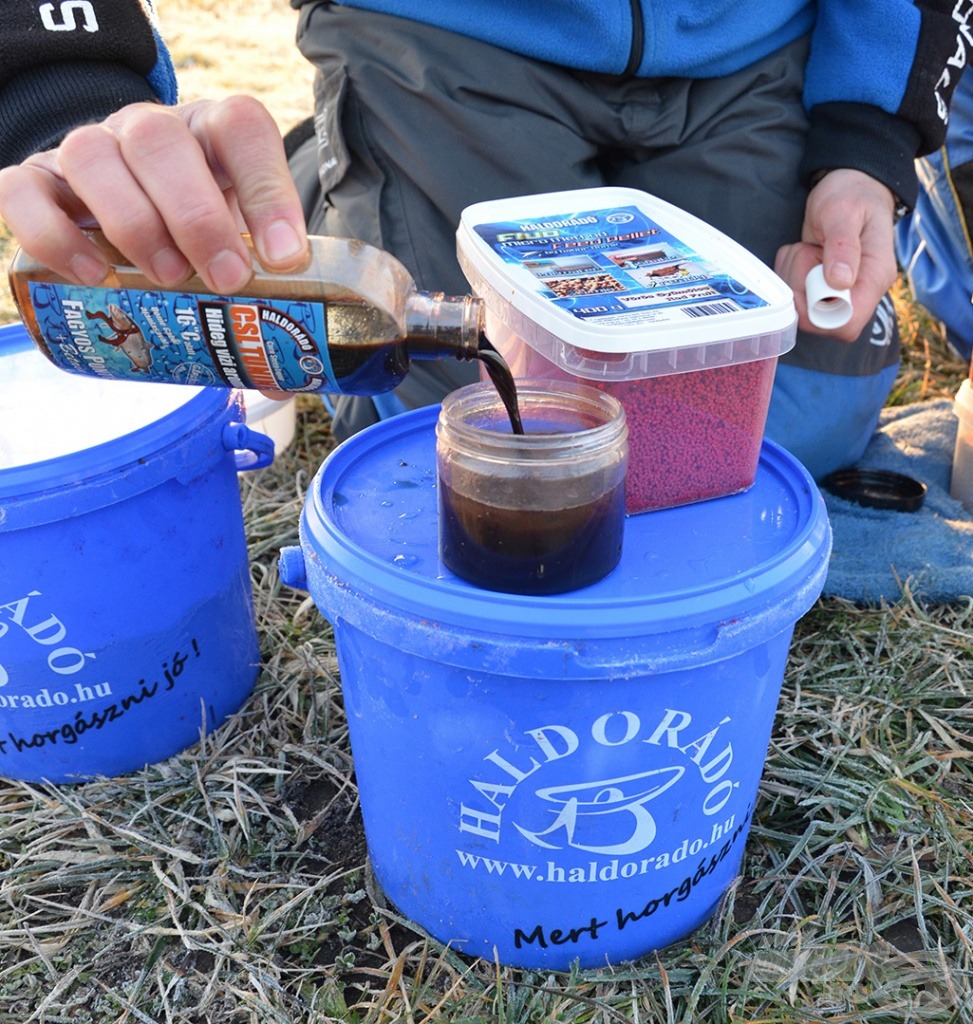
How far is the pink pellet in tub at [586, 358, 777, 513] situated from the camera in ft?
3.47

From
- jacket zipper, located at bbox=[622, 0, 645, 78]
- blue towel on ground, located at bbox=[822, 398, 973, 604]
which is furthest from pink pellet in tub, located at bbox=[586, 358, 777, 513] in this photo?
jacket zipper, located at bbox=[622, 0, 645, 78]

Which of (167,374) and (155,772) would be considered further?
(155,772)

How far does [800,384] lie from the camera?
1758mm

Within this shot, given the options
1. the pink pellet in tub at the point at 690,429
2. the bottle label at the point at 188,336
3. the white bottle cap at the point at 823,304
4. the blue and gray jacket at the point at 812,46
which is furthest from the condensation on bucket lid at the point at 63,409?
the white bottle cap at the point at 823,304

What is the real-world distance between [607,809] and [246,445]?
66cm

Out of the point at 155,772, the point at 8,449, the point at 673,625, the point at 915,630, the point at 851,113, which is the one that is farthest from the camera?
the point at 851,113

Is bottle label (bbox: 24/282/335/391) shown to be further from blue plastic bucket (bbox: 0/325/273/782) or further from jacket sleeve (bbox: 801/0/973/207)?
jacket sleeve (bbox: 801/0/973/207)

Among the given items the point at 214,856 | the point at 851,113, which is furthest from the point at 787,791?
the point at 851,113

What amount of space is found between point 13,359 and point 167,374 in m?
0.56

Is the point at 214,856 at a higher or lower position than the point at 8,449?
lower

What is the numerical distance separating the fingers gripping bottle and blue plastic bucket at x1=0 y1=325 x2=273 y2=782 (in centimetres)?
24

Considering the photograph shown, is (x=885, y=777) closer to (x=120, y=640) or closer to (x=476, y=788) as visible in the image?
(x=476, y=788)

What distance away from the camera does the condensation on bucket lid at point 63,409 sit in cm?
123

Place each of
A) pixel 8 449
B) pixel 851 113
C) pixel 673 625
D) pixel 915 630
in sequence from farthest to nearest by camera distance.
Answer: pixel 851 113
pixel 915 630
pixel 8 449
pixel 673 625
